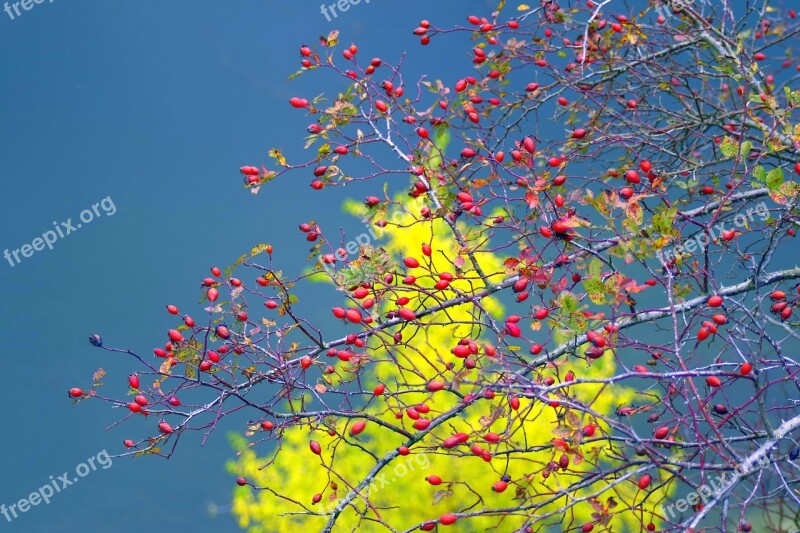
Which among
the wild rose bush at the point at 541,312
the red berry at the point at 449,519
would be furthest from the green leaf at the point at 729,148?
the red berry at the point at 449,519

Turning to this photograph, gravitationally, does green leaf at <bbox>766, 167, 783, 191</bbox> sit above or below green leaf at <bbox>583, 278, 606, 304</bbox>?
above

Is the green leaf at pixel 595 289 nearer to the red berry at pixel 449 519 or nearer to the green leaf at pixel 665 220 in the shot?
the green leaf at pixel 665 220

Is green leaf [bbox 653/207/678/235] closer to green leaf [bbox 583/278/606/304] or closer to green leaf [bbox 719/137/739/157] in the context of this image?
green leaf [bbox 583/278/606/304]

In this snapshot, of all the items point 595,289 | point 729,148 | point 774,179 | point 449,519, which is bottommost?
point 449,519

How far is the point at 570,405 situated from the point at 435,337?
132 inches

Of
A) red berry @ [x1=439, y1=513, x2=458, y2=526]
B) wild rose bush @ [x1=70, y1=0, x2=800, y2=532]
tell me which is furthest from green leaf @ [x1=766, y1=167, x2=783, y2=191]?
red berry @ [x1=439, y1=513, x2=458, y2=526]

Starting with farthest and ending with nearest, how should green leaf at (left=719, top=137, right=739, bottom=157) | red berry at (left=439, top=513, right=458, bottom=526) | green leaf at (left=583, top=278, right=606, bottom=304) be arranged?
green leaf at (left=719, top=137, right=739, bottom=157)
red berry at (left=439, top=513, right=458, bottom=526)
green leaf at (left=583, top=278, right=606, bottom=304)

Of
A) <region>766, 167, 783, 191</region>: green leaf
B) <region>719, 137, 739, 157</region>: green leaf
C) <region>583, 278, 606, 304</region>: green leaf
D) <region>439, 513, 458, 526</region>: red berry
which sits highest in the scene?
<region>719, 137, 739, 157</region>: green leaf

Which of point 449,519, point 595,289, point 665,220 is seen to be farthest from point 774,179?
point 449,519

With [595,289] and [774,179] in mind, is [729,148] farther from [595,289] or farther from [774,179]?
[595,289]

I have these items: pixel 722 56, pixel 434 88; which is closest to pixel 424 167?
pixel 434 88

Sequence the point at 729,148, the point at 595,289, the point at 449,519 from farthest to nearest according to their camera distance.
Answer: the point at 729,148 → the point at 449,519 → the point at 595,289

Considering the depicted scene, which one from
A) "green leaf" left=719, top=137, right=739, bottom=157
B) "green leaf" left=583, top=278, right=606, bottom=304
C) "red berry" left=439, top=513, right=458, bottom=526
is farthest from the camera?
"green leaf" left=719, top=137, right=739, bottom=157

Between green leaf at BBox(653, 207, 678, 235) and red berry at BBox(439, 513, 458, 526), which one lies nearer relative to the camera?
green leaf at BBox(653, 207, 678, 235)
